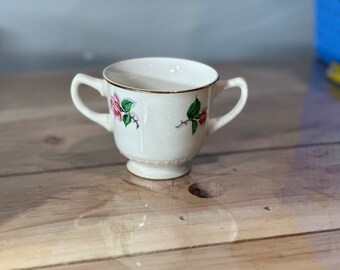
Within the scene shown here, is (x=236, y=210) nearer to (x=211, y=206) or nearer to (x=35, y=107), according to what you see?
(x=211, y=206)

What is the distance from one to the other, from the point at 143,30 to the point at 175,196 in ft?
1.68

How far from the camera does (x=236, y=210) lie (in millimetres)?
578

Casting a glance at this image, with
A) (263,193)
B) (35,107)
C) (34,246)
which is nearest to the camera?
(34,246)

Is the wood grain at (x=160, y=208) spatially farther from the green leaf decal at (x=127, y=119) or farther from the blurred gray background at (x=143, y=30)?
the blurred gray background at (x=143, y=30)

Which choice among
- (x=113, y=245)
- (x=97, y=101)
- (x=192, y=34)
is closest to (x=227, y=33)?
(x=192, y=34)

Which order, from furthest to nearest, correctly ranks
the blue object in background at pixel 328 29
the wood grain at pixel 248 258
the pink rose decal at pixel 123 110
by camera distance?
the blue object in background at pixel 328 29 → the pink rose decal at pixel 123 110 → the wood grain at pixel 248 258

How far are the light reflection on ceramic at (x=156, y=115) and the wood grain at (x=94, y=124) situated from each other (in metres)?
0.07

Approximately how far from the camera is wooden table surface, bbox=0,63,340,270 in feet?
1.65

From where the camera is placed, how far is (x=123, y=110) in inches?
23.5

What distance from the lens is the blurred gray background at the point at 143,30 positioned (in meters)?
0.99

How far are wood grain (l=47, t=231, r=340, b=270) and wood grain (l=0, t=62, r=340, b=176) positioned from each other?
0.20 m

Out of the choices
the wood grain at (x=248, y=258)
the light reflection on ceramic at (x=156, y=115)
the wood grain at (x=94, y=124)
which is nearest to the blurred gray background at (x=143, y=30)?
the wood grain at (x=94, y=124)

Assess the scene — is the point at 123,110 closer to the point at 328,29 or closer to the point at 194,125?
the point at 194,125

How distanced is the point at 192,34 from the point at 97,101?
297 millimetres
